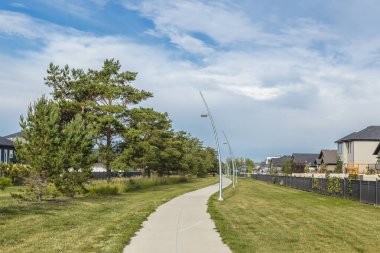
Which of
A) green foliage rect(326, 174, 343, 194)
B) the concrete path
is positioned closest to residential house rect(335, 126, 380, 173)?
green foliage rect(326, 174, 343, 194)

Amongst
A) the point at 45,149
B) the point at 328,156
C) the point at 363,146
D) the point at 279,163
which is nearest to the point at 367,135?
the point at 363,146

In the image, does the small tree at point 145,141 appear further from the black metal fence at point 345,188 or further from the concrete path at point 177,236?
the concrete path at point 177,236

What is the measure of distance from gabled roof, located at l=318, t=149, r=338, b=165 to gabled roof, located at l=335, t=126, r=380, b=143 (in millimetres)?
14856

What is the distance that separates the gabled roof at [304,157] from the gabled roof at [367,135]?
151 ft

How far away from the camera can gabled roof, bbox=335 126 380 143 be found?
67250 mm

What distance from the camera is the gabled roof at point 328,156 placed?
8575 centimetres

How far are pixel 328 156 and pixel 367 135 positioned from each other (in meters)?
20.0

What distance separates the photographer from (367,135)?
2670 inches

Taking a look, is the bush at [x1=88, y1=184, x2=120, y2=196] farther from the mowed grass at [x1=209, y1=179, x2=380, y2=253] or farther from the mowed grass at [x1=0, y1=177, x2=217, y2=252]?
the mowed grass at [x1=209, y1=179, x2=380, y2=253]

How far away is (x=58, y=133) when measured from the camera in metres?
23.6

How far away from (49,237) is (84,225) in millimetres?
2569

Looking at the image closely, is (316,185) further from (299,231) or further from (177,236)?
(177,236)

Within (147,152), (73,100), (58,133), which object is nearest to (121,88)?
(73,100)

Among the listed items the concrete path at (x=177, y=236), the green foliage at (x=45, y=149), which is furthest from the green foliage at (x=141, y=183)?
the concrete path at (x=177, y=236)
